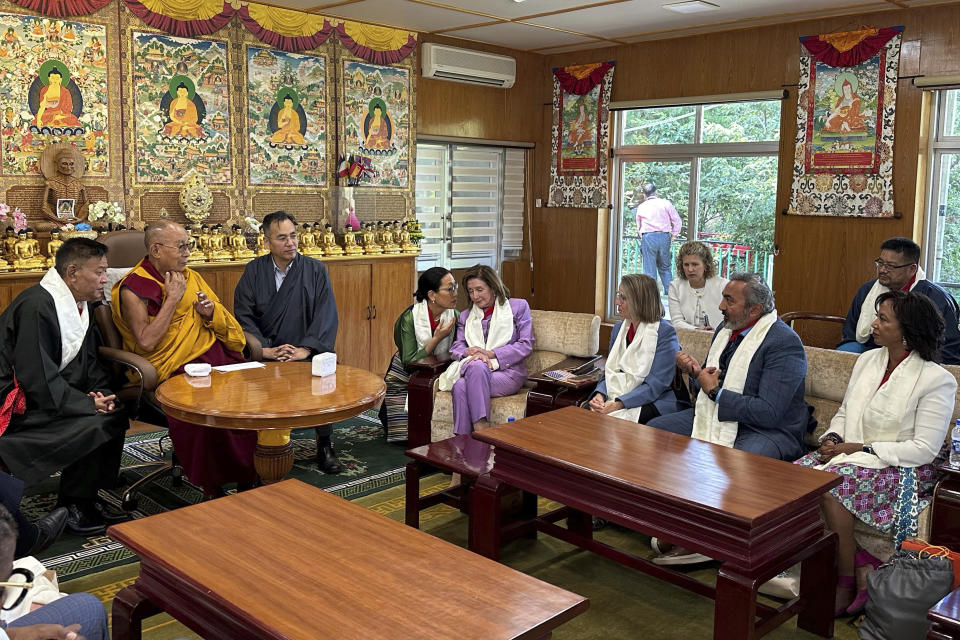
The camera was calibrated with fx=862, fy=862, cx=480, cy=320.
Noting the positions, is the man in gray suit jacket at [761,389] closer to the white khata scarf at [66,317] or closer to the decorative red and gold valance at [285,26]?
the white khata scarf at [66,317]

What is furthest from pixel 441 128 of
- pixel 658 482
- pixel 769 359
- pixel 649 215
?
pixel 658 482

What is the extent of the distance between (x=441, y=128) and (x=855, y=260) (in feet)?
11.5

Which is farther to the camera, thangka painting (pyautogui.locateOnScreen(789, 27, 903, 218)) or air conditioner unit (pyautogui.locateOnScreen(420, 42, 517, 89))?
air conditioner unit (pyautogui.locateOnScreen(420, 42, 517, 89))

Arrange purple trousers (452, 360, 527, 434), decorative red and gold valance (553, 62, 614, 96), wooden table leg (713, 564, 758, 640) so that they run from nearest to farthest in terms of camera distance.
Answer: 1. wooden table leg (713, 564, 758, 640)
2. purple trousers (452, 360, 527, 434)
3. decorative red and gold valance (553, 62, 614, 96)

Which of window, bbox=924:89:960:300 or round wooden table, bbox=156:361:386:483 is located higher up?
window, bbox=924:89:960:300

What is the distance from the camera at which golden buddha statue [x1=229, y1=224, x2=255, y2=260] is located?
591 centimetres

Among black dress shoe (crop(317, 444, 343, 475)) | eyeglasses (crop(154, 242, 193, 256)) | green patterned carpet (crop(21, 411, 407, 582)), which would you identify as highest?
eyeglasses (crop(154, 242, 193, 256))

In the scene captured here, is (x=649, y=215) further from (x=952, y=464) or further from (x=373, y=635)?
(x=373, y=635)

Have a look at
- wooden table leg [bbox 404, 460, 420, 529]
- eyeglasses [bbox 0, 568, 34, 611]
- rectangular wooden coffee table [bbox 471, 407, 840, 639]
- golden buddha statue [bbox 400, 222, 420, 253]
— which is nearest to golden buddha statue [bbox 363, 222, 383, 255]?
golden buddha statue [bbox 400, 222, 420, 253]

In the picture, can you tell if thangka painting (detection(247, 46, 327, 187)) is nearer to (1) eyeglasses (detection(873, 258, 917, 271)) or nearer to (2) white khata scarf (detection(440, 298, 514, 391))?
(2) white khata scarf (detection(440, 298, 514, 391))

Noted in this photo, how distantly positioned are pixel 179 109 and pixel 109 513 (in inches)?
118

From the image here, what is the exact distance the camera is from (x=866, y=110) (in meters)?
6.00

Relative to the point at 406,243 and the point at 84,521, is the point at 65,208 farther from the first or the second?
the point at 406,243

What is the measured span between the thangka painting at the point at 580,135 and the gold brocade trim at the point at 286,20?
8.17 feet
